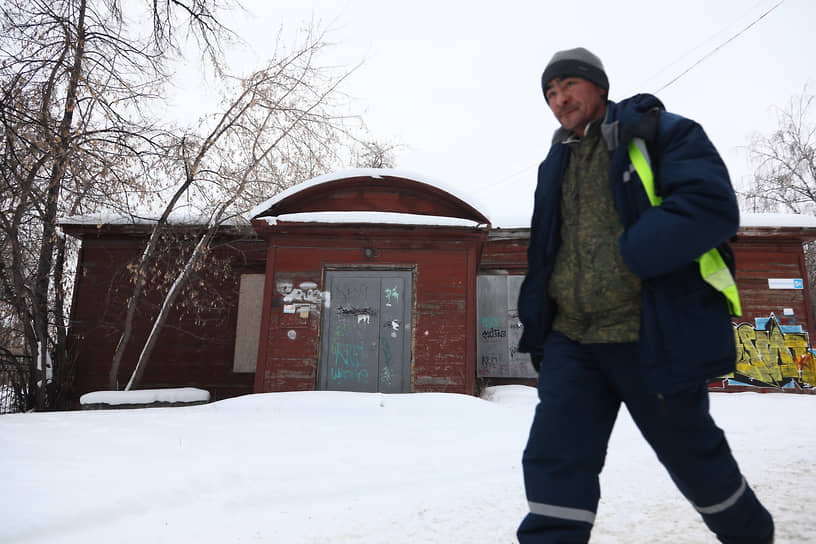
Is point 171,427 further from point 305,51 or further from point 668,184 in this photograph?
point 305,51

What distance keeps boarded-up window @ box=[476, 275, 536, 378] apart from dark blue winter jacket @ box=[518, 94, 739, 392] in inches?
374

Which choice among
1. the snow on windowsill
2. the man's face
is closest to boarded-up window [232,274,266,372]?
the snow on windowsill

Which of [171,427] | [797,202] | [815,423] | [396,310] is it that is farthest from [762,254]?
[171,427]

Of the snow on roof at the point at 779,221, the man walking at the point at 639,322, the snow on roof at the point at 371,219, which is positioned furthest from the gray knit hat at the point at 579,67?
the snow on roof at the point at 779,221

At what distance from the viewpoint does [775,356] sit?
10.7 metres

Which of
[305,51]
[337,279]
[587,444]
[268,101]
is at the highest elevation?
[305,51]

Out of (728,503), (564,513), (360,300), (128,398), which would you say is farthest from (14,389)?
(728,503)

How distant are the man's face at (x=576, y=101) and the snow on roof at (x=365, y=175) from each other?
22.2 feet

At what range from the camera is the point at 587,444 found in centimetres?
146

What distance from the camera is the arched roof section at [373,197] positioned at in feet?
28.6

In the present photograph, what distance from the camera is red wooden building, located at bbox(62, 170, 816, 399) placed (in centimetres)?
866

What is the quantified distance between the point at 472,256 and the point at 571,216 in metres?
7.23

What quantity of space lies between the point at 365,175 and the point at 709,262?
8036 millimetres

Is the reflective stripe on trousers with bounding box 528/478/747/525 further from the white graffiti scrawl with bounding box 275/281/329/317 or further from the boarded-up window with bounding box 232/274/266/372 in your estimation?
the boarded-up window with bounding box 232/274/266/372
